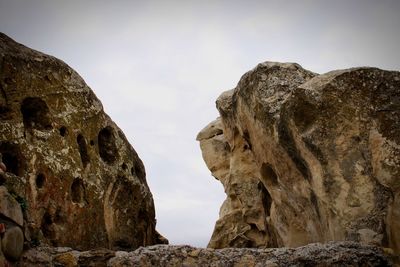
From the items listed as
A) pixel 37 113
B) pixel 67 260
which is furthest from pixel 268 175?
pixel 67 260

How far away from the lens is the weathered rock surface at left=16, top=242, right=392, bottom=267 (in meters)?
6.81

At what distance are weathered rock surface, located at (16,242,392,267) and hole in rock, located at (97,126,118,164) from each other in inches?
401

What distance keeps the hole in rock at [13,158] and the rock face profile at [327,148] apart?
880cm

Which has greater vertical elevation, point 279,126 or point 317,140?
point 279,126

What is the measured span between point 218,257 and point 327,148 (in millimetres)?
8295

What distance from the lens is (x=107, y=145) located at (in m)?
17.7

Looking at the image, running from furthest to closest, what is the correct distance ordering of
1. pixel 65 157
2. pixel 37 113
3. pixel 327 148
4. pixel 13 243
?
pixel 37 113, pixel 65 157, pixel 327 148, pixel 13 243

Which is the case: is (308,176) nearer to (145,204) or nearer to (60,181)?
(145,204)

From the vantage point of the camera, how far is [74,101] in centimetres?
1641

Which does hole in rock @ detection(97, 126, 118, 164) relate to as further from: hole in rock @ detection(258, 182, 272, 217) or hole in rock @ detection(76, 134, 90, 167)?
hole in rock @ detection(258, 182, 272, 217)

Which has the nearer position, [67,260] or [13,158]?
[67,260]

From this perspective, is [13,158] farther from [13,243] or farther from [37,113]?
[13,243]

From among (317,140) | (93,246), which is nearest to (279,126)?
(317,140)

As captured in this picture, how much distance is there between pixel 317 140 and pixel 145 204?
25.2ft
